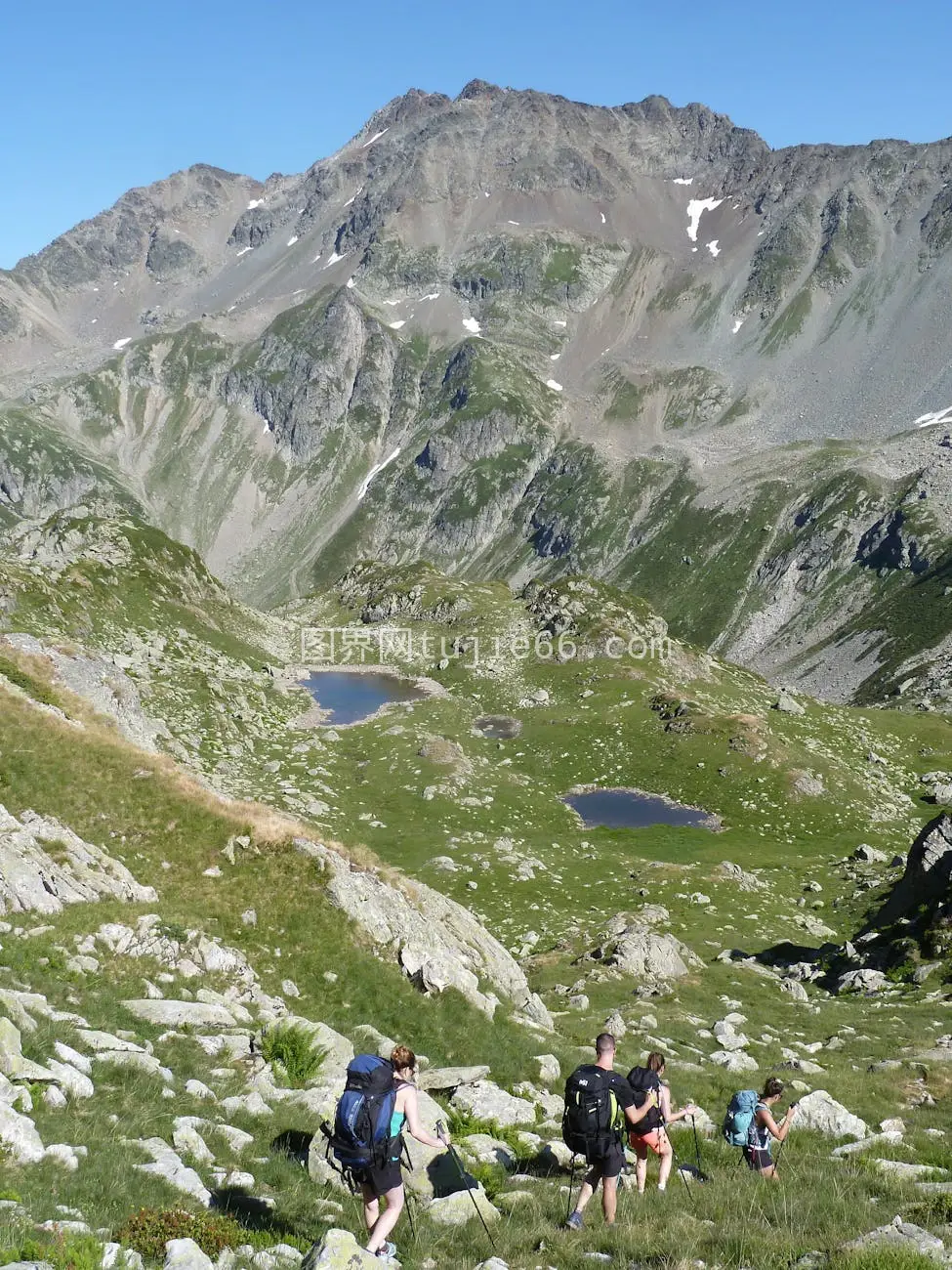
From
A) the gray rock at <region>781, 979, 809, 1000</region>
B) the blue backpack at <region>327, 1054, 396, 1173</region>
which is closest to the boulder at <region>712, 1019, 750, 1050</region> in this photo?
the gray rock at <region>781, 979, 809, 1000</region>

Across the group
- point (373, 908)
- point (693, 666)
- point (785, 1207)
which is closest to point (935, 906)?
point (373, 908)

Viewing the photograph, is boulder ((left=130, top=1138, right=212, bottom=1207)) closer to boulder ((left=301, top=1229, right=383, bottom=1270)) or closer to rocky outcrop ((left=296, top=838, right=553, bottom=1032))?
boulder ((left=301, top=1229, right=383, bottom=1270))

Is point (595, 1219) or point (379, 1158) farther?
point (595, 1219)

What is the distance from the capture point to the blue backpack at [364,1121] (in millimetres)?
10664

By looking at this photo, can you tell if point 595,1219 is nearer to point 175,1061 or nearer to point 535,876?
point 175,1061

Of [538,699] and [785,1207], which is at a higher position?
[538,699]

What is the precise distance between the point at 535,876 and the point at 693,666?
64.8 m

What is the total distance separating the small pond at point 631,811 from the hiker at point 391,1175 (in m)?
59.2

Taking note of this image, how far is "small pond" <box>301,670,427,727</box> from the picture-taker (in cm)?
9369

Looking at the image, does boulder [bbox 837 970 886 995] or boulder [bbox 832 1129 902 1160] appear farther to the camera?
boulder [bbox 837 970 886 995]

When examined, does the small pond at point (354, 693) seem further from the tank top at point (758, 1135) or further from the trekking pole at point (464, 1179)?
the tank top at point (758, 1135)

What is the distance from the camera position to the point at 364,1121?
10.8m

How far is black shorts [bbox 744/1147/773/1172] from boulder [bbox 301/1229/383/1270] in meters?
9.06

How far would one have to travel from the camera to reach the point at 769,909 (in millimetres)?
50062
